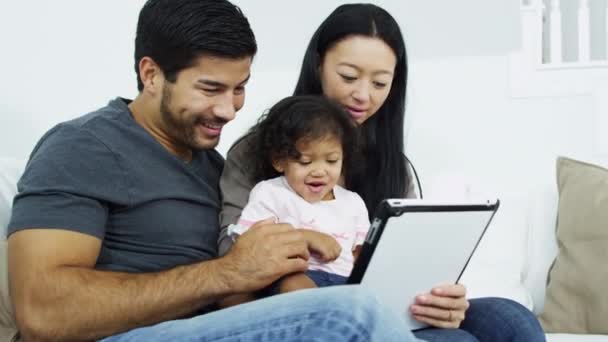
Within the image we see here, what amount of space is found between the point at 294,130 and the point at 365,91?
0.32 m

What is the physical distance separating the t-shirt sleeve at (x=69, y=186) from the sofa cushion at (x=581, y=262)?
3.94ft

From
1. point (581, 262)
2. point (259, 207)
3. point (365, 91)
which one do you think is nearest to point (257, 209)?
point (259, 207)

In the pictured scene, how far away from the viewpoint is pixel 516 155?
109 inches

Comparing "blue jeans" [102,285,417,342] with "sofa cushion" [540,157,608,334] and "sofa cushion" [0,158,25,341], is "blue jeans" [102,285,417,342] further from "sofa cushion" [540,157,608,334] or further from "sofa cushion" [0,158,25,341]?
"sofa cushion" [540,157,608,334]

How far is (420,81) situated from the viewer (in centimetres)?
285

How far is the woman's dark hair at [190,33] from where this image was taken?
1.57 metres

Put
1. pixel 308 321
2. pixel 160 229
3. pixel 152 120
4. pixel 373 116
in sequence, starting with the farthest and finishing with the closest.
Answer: pixel 373 116 < pixel 152 120 < pixel 160 229 < pixel 308 321

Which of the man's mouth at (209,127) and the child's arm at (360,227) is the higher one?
the man's mouth at (209,127)

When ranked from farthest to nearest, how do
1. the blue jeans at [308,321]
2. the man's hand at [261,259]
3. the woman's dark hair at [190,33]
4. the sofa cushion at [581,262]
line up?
the sofa cushion at [581,262] → the woman's dark hair at [190,33] → the man's hand at [261,259] → the blue jeans at [308,321]

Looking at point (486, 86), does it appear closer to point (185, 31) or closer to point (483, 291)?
point (483, 291)

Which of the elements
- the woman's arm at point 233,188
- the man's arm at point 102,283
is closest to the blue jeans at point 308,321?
the man's arm at point 102,283

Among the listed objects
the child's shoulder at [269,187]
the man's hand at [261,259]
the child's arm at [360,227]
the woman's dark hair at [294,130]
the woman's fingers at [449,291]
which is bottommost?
the woman's fingers at [449,291]

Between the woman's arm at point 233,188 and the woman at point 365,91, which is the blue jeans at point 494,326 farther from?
the woman's arm at point 233,188

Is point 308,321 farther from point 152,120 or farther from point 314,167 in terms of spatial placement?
point 152,120
